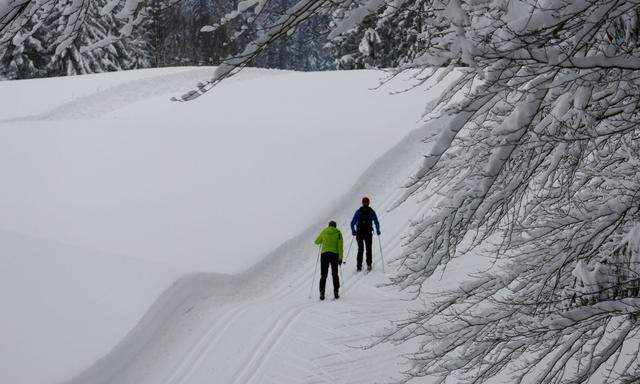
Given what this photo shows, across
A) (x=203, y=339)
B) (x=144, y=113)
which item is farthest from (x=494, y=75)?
(x=144, y=113)

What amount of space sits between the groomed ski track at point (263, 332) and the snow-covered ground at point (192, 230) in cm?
3

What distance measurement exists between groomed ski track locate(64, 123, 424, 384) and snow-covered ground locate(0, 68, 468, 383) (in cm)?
3

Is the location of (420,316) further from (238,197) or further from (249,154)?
(249,154)

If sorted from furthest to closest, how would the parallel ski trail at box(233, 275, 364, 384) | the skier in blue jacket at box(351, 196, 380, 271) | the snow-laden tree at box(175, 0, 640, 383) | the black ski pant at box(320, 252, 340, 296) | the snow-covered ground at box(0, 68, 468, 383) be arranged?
the skier in blue jacket at box(351, 196, 380, 271) < the black ski pant at box(320, 252, 340, 296) < the snow-covered ground at box(0, 68, 468, 383) < the parallel ski trail at box(233, 275, 364, 384) < the snow-laden tree at box(175, 0, 640, 383)

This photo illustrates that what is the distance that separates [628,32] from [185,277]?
9707mm

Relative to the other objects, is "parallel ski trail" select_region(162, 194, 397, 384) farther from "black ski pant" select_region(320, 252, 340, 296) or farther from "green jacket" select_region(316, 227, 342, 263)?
"green jacket" select_region(316, 227, 342, 263)

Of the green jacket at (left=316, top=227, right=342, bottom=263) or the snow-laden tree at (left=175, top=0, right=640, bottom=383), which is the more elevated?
the snow-laden tree at (left=175, top=0, right=640, bottom=383)

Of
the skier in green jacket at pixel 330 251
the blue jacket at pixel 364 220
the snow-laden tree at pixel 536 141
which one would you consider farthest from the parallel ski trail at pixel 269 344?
the snow-laden tree at pixel 536 141

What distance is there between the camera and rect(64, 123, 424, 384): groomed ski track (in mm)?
9039

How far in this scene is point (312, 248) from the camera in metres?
14.8

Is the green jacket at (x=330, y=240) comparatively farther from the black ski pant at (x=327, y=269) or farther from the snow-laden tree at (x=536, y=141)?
the snow-laden tree at (x=536, y=141)

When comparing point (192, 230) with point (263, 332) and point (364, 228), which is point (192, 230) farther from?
point (263, 332)

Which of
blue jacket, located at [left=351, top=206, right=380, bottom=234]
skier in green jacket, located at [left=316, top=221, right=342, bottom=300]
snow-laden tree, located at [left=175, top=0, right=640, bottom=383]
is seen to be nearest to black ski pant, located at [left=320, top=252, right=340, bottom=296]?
skier in green jacket, located at [left=316, top=221, right=342, bottom=300]

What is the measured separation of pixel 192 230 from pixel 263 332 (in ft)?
17.3
